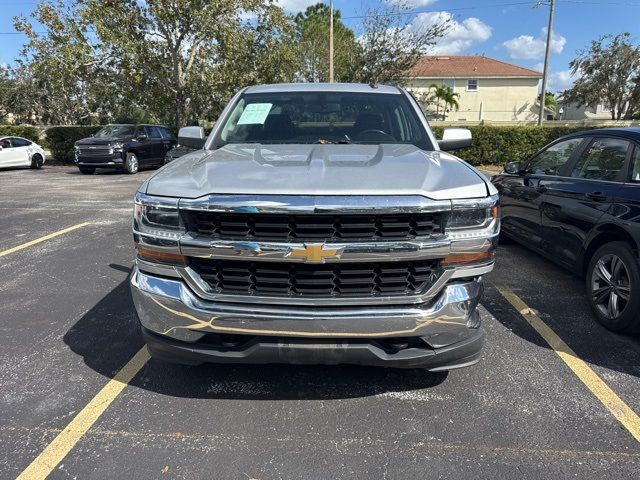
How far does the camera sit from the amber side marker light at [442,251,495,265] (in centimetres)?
246

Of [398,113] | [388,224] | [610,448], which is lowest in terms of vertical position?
[610,448]

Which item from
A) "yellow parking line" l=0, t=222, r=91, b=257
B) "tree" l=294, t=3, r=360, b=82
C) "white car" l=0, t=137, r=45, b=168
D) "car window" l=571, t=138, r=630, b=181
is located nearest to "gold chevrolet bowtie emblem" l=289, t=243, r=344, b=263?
"car window" l=571, t=138, r=630, b=181

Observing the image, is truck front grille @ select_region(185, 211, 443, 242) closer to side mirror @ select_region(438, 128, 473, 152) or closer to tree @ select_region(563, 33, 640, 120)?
side mirror @ select_region(438, 128, 473, 152)

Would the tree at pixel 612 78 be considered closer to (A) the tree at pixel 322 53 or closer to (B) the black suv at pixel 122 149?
(A) the tree at pixel 322 53

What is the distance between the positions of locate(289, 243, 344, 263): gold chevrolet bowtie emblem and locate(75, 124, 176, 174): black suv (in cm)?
1652

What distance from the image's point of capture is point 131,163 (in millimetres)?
17672

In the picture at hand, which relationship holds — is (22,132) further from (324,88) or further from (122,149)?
(324,88)

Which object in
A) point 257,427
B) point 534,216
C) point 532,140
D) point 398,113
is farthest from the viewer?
point 532,140

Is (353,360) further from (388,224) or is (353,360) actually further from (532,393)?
(532,393)

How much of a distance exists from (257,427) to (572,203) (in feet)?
11.5

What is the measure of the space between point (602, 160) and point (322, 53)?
28.6 m

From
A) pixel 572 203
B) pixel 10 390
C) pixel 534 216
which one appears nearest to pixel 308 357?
pixel 10 390

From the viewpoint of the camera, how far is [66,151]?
859 inches

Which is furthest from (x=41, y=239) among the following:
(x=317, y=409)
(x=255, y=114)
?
(x=317, y=409)
